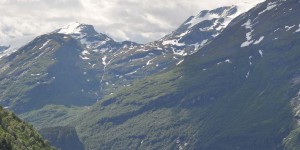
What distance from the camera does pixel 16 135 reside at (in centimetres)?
12206

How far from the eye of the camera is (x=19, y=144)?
11506cm

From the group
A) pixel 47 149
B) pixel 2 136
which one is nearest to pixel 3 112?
pixel 47 149

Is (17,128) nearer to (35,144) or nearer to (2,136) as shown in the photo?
(35,144)

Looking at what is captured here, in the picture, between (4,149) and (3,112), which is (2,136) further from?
(3,112)

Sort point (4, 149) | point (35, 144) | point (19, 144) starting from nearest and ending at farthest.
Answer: point (4, 149)
point (19, 144)
point (35, 144)

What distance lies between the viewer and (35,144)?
124 metres

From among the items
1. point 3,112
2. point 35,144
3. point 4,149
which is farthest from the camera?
point 3,112

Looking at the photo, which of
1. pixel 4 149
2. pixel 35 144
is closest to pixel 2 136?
pixel 4 149

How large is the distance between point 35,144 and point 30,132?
6.18m

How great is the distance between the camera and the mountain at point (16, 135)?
108688 millimetres

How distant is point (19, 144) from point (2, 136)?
8713 millimetres

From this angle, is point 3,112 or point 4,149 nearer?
point 4,149

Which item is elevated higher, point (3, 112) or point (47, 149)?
point (3, 112)

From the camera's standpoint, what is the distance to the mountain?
109 meters
